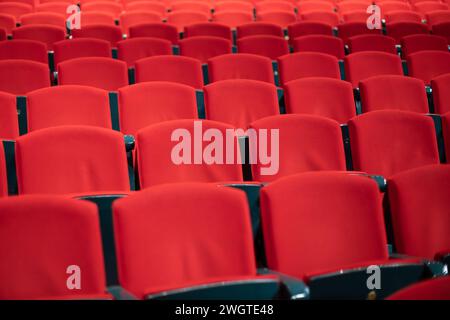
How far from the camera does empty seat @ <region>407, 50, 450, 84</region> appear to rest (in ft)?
3.62

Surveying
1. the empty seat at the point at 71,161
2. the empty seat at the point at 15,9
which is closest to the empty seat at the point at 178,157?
the empty seat at the point at 71,161

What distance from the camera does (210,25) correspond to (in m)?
1.28

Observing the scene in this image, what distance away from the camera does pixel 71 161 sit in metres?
0.62

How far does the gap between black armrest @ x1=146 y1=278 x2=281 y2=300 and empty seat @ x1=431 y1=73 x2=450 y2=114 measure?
2.09ft

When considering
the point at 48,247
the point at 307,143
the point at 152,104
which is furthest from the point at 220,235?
the point at 152,104

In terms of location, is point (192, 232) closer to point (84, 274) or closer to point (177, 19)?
point (84, 274)

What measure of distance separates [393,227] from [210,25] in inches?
33.0

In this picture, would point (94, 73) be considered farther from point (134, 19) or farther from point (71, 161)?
point (134, 19)

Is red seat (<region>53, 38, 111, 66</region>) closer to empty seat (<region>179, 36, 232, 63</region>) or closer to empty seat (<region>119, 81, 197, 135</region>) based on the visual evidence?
empty seat (<region>179, 36, 232, 63</region>)

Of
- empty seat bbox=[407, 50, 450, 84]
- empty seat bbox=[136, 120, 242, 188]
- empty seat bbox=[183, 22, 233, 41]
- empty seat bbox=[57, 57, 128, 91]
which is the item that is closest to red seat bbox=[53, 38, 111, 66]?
empty seat bbox=[57, 57, 128, 91]

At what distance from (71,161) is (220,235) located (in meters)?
0.22

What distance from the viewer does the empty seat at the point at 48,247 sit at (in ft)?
1.39
